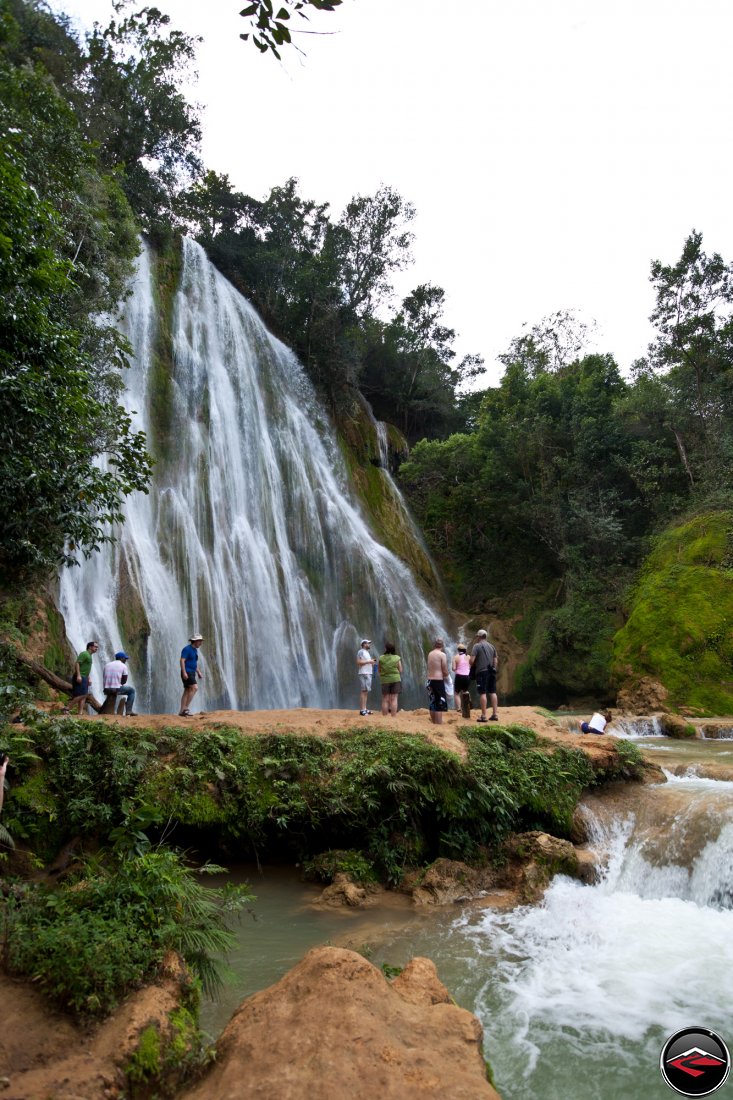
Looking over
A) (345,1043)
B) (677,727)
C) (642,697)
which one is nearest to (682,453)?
(642,697)

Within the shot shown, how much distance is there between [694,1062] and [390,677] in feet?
23.0

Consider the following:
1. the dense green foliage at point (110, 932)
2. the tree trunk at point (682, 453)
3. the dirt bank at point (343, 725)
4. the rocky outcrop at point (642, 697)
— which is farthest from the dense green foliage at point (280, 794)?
the tree trunk at point (682, 453)

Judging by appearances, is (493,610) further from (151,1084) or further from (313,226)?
(151,1084)

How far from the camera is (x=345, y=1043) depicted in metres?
2.92

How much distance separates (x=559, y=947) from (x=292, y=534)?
16.8m

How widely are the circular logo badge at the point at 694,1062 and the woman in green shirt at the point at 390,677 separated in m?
6.54

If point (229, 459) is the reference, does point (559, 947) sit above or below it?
below

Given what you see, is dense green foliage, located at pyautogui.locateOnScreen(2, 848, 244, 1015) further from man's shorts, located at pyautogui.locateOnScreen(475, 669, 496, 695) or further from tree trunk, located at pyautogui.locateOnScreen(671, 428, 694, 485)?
tree trunk, located at pyautogui.locateOnScreen(671, 428, 694, 485)

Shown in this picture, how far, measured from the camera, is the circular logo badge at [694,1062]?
3811 millimetres

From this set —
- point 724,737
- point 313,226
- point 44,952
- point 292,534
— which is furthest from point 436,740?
point 313,226

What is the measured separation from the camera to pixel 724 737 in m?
14.3

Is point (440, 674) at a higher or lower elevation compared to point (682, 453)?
lower

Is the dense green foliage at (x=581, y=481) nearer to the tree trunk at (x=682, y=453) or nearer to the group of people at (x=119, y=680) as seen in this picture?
the tree trunk at (x=682, y=453)

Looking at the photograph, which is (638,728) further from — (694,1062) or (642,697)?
(694,1062)
